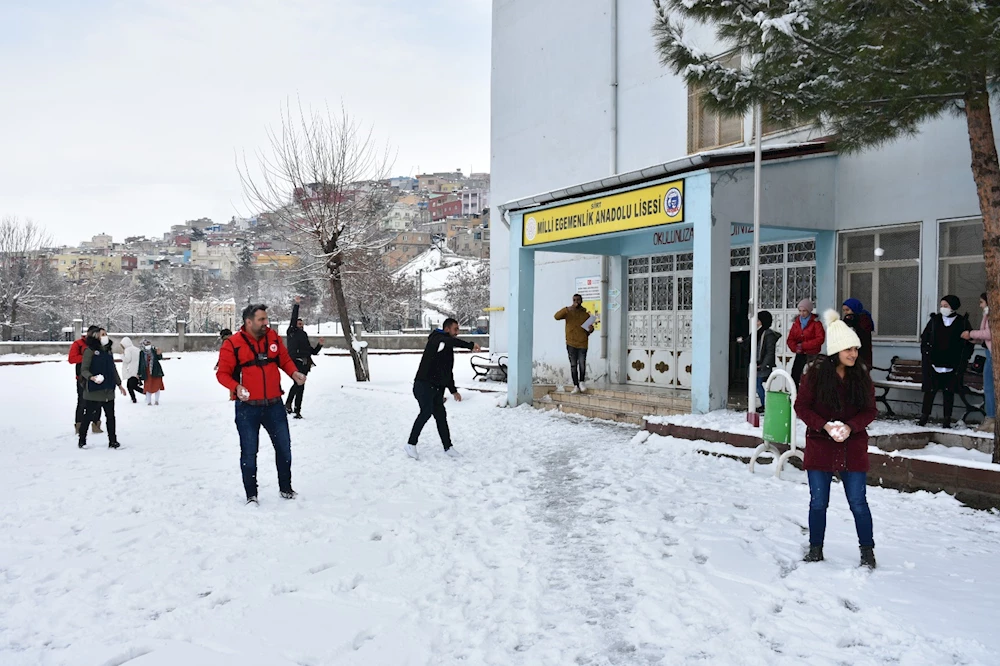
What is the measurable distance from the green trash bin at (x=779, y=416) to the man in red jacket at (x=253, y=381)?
4.71 meters

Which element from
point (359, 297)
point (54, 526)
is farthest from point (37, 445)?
point (359, 297)

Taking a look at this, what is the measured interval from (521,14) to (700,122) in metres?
6.86

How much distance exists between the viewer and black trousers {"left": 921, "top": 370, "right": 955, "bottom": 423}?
939 cm

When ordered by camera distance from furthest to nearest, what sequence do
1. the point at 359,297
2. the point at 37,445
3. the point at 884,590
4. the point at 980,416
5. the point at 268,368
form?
1. the point at 359,297
2. the point at 37,445
3. the point at 980,416
4. the point at 268,368
5. the point at 884,590

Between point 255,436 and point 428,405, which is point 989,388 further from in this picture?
point 255,436

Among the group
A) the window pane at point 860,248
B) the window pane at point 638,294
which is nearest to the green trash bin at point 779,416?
the window pane at point 860,248

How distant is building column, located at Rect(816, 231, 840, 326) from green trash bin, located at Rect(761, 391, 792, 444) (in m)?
4.45

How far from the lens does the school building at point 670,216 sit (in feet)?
35.9

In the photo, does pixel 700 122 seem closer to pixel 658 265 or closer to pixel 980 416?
pixel 658 265

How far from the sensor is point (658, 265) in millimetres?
15453

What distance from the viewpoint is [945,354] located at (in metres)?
9.34

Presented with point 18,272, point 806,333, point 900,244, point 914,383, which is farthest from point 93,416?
point 18,272

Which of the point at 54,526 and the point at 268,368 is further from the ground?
the point at 268,368

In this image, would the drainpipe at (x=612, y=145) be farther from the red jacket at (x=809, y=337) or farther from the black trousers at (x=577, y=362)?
the red jacket at (x=809, y=337)
